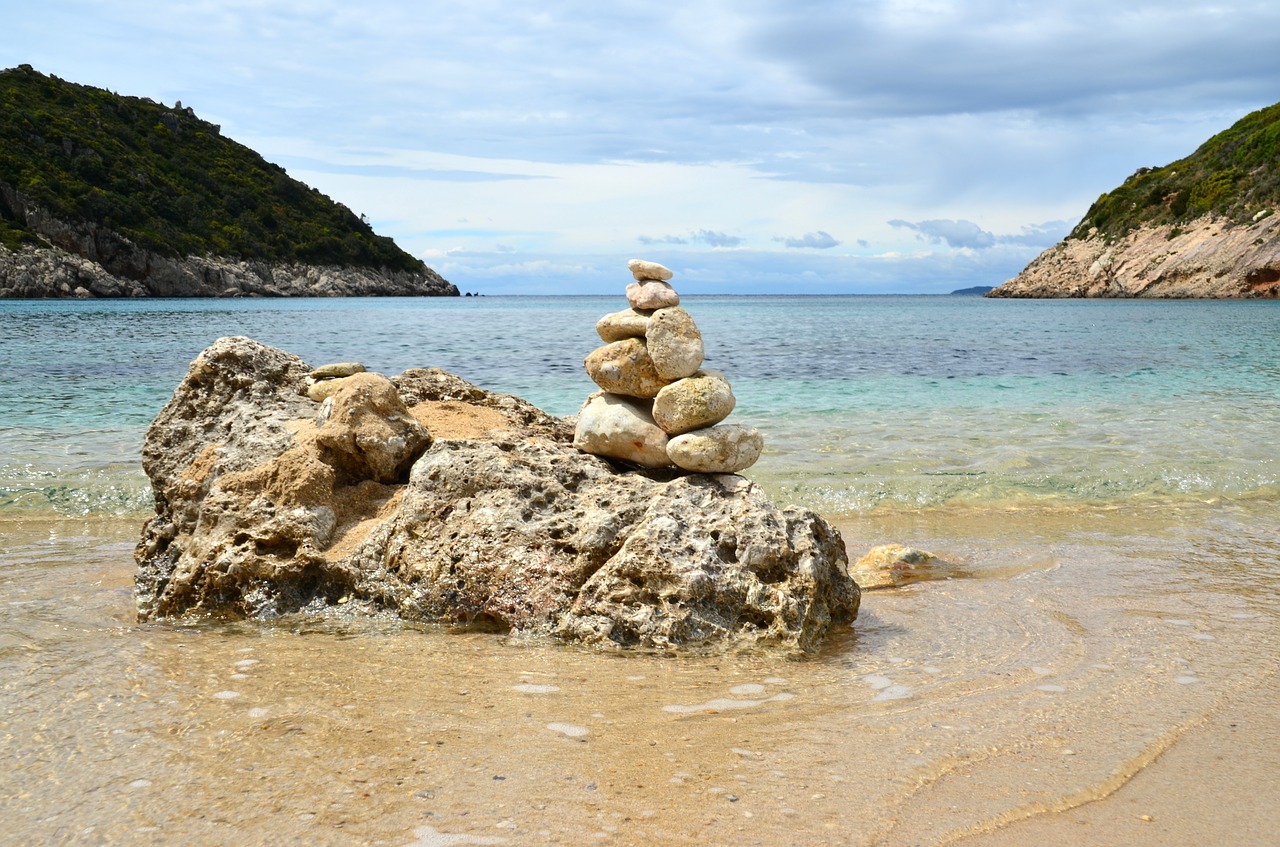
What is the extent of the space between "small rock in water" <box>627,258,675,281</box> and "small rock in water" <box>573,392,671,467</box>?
0.78 meters

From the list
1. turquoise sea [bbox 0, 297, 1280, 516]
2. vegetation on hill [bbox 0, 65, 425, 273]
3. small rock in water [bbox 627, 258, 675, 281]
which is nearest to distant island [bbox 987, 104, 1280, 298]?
turquoise sea [bbox 0, 297, 1280, 516]

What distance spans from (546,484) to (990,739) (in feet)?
9.07

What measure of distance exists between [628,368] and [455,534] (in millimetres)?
1426

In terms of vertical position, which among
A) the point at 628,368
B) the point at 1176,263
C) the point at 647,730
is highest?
the point at 1176,263

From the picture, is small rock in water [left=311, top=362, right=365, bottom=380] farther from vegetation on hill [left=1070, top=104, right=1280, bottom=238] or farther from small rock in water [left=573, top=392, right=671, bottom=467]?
vegetation on hill [left=1070, top=104, right=1280, bottom=238]

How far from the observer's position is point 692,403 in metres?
5.45

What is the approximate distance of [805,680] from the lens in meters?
4.20

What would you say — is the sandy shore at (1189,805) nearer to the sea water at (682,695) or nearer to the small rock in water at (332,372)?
the sea water at (682,695)

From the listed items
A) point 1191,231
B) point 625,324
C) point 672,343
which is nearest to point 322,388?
point 625,324

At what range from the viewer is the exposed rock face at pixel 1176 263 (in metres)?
59.3

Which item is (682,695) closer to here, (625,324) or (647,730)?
(647,730)

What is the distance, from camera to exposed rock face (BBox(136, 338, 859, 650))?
15.6 ft

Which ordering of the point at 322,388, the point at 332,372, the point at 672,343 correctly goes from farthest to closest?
A: the point at 332,372, the point at 322,388, the point at 672,343

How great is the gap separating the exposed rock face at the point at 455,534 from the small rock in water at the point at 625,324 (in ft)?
2.58
